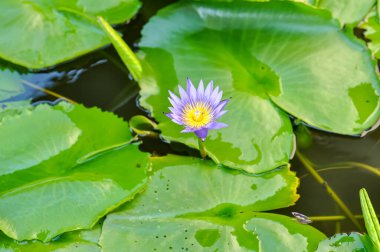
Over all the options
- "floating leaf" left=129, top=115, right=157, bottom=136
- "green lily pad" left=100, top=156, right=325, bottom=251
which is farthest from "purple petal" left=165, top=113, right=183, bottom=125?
"floating leaf" left=129, top=115, right=157, bottom=136

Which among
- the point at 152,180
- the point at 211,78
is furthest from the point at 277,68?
the point at 152,180

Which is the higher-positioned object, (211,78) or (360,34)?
(360,34)

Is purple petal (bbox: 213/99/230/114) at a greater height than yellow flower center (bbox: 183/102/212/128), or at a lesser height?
greater

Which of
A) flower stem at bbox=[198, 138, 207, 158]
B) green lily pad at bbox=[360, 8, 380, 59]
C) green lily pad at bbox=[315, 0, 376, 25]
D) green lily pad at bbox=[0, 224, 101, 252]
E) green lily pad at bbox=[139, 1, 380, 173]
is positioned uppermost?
green lily pad at bbox=[315, 0, 376, 25]

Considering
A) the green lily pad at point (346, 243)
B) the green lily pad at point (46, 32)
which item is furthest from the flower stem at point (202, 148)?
the green lily pad at point (46, 32)

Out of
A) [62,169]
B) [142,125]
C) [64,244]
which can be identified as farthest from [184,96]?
[64,244]

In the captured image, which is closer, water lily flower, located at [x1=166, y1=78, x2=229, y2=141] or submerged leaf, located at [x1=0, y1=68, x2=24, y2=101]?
water lily flower, located at [x1=166, y1=78, x2=229, y2=141]

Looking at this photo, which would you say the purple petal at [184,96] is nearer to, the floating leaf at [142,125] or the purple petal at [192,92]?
the purple petal at [192,92]

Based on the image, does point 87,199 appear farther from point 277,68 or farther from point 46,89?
point 277,68

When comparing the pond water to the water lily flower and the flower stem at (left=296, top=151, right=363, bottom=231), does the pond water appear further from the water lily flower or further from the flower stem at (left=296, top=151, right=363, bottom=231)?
the water lily flower
